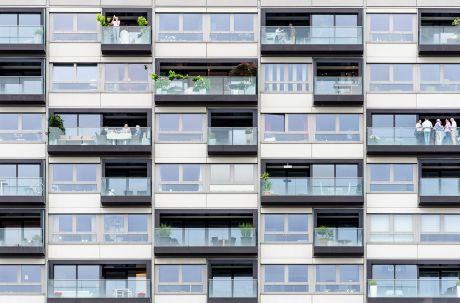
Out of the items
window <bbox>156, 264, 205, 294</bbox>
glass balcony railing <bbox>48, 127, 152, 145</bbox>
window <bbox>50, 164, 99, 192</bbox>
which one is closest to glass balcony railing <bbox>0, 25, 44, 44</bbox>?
glass balcony railing <bbox>48, 127, 152, 145</bbox>

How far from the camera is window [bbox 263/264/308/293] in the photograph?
60500 millimetres

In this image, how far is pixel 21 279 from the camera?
6034 centimetres

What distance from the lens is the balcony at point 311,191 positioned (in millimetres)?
60094

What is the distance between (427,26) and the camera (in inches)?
2418

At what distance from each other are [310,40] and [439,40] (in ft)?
20.6

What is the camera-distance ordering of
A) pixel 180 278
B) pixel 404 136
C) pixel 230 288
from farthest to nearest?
pixel 404 136
pixel 180 278
pixel 230 288

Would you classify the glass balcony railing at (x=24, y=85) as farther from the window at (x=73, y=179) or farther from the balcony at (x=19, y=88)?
the window at (x=73, y=179)

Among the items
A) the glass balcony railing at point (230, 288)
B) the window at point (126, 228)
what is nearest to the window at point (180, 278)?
the glass balcony railing at point (230, 288)

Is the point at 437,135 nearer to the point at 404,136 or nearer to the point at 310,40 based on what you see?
the point at 404,136

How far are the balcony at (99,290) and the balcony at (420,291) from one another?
431 inches

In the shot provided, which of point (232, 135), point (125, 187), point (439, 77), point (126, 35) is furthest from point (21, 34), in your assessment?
point (439, 77)

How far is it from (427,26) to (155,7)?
13.3 metres

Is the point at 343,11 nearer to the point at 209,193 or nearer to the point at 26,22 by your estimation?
the point at 209,193

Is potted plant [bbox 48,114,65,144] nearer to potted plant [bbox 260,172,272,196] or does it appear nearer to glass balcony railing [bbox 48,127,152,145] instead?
glass balcony railing [bbox 48,127,152,145]
